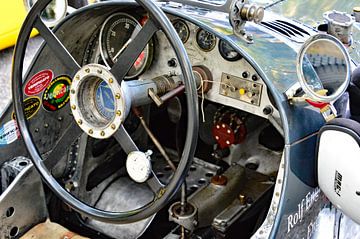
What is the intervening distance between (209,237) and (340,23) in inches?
38.3

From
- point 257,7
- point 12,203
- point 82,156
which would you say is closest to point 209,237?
point 82,156

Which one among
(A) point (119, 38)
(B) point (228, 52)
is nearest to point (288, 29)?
(B) point (228, 52)

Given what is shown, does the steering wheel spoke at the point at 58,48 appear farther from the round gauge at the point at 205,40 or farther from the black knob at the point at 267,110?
the black knob at the point at 267,110

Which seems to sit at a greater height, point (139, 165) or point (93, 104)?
point (93, 104)

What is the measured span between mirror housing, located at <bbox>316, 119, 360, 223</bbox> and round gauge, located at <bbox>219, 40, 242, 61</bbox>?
1.36 feet

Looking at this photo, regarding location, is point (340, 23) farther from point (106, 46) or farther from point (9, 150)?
point (9, 150)

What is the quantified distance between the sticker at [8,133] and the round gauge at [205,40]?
32.7 inches

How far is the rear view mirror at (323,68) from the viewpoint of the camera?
166 centimetres

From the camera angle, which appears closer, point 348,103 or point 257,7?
point 257,7

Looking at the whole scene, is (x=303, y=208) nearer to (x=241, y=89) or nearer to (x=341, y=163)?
(x=341, y=163)

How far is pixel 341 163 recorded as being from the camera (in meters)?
1.72

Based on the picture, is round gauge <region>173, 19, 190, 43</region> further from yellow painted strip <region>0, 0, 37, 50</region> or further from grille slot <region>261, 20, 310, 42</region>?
yellow painted strip <region>0, 0, 37, 50</region>

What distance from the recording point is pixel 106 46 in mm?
2268

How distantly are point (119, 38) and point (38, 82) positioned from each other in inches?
14.2
